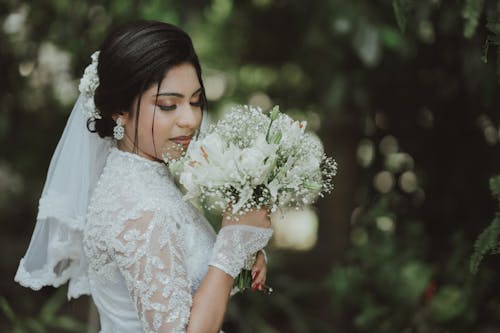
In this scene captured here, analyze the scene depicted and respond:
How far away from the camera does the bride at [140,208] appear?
6.81 ft

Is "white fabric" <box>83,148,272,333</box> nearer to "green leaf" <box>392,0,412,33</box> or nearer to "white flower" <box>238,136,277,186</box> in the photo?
"white flower" <box>238,136,277,186</box>

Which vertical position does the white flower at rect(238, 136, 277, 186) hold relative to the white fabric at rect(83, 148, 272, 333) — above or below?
above

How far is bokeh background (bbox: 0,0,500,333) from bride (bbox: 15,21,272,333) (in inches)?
39.9

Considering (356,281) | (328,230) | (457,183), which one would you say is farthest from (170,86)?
(328,230)

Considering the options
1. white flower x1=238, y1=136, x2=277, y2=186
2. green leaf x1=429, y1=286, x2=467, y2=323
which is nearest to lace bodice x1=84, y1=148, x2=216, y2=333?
white flower x1=238, y1=136, x2=277, y2=186

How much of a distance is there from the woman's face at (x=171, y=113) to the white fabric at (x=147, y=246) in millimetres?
111

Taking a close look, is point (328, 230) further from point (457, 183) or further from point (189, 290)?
point (189, 290)

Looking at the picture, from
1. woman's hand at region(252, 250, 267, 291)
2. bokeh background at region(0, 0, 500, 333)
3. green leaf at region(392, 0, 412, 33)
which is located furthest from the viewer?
bokeh background at region(0, 0, 500, 333)

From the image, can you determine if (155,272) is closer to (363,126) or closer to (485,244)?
(485,244)

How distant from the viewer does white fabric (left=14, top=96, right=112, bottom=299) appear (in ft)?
8.28

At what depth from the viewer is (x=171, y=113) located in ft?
7.39

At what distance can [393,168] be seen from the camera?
16.9ft

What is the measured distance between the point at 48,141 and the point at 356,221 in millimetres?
2786

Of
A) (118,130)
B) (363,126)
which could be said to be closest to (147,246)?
(118,130)
